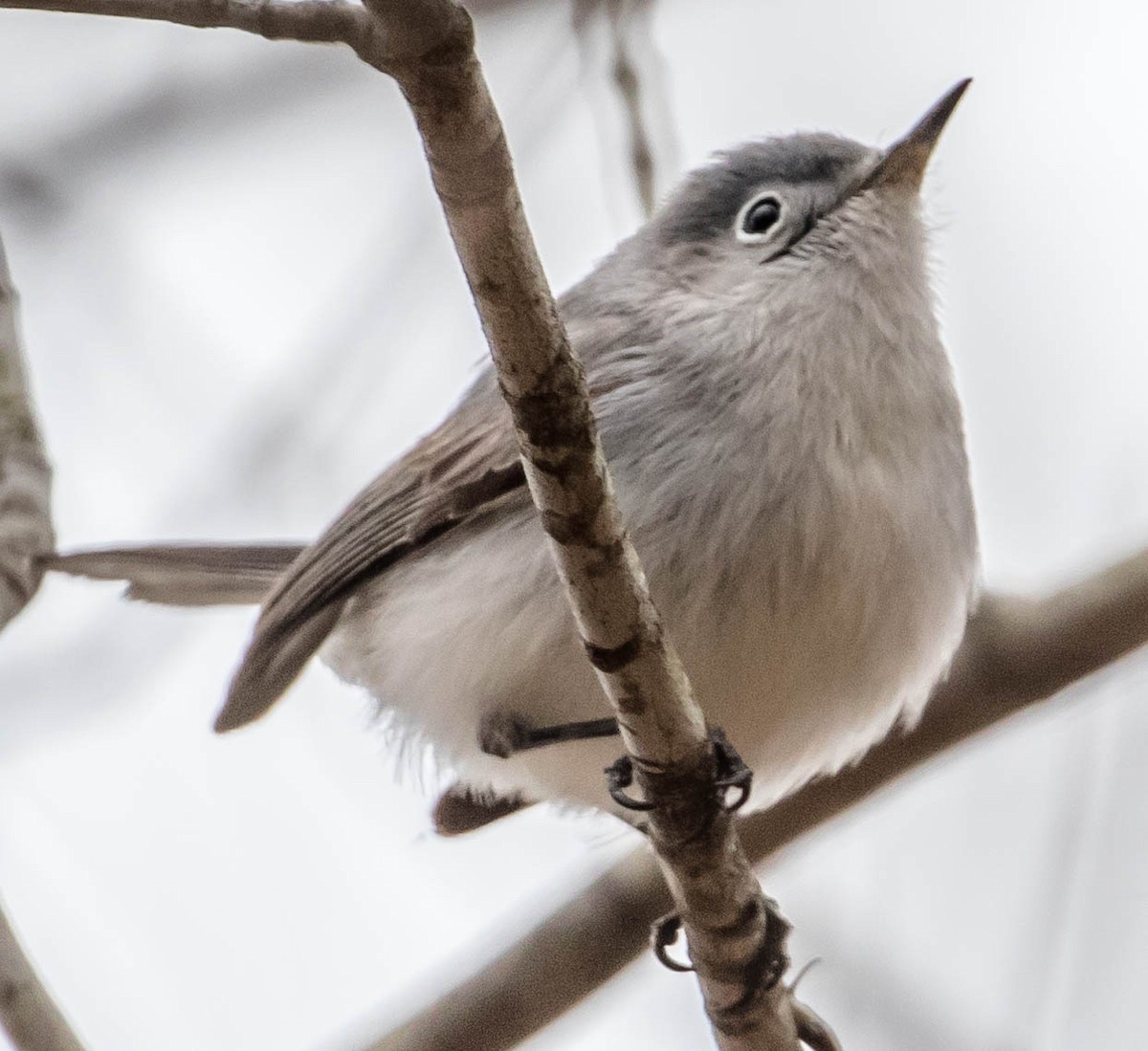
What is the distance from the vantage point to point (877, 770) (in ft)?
9.62

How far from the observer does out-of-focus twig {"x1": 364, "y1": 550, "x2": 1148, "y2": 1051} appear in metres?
2.45

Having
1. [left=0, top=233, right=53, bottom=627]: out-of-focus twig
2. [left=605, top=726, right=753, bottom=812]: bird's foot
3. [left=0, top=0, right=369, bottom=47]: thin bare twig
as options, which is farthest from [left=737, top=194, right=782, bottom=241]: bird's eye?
[left=0, top=0, right=369, bottom=47]: thin bare twig

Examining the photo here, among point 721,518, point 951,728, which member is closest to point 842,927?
point 951,728

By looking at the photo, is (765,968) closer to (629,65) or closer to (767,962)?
(767,962)

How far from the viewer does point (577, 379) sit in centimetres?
165

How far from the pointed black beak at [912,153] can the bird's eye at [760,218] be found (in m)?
0.16

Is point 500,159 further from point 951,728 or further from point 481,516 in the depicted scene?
point 951,728

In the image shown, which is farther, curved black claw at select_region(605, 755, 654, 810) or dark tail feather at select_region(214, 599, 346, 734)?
dark tail feather at select_region(214, 599, 346, 734)

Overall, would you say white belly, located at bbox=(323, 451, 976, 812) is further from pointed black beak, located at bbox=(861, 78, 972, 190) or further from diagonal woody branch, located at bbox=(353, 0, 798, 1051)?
pointed black beak, located at bbox=(861, 78, 972, 190)

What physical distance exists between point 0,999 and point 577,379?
1217 mm

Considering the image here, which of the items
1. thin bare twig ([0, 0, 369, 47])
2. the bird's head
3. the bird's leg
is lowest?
the bird's leg

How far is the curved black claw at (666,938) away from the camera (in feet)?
7.89

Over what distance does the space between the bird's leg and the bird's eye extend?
36.5 inches

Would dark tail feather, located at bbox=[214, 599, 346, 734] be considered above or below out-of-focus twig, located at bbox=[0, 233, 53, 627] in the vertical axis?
below
